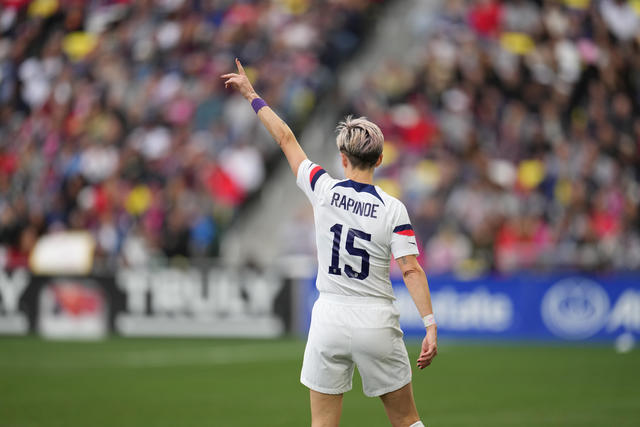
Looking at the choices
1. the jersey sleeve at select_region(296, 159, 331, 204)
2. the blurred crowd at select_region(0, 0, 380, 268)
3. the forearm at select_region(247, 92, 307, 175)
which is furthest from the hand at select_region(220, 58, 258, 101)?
the blurred crowd at select_region(0, 0, 380, 268)

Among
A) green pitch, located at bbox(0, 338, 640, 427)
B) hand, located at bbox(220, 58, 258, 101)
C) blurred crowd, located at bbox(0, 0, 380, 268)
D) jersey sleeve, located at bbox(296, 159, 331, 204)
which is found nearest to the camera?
jersey sleeve, located at bbox(296, 159, 331, 204)

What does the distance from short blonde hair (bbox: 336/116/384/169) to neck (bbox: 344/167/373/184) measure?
61 mm

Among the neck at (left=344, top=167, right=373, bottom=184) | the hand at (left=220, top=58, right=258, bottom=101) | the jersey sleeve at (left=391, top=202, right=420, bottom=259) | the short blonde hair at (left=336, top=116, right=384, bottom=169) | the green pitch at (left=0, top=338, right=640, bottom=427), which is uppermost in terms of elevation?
the hand at (left=220, top=58, right=258, bottom=101)

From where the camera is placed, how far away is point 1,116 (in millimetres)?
24250

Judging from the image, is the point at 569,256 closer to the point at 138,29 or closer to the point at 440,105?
the point at 440,105

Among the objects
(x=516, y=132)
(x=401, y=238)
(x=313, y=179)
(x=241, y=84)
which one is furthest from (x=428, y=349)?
(x=516, y=132)

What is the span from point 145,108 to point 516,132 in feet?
27.4

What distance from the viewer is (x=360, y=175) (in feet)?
17.8

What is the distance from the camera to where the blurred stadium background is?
1727 centimetres

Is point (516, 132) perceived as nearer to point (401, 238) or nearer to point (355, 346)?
point (401, 238)

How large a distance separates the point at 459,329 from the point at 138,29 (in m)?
11.6

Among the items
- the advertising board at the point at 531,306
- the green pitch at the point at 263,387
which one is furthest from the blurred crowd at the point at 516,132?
the green pitch at the point at 263,387

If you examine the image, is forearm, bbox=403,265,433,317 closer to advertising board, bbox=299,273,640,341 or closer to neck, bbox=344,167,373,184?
neck, bbox=344,167,373,184

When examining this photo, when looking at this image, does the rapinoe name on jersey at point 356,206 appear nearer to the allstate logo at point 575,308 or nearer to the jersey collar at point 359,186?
the jersey collar at point 359,186
